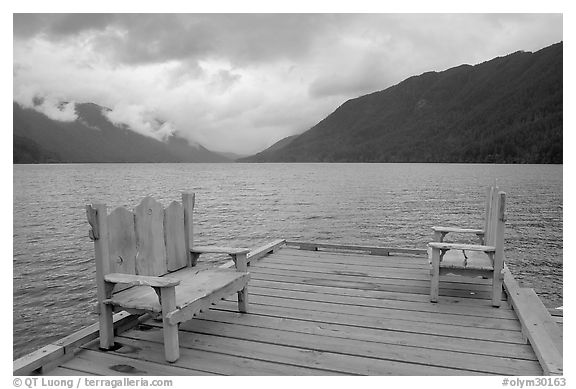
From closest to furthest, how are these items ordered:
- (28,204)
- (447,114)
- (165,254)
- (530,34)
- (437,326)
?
1. (437,326)
2. (165,254)
3. (530,34)
4. (28,204)
5. (447,114)

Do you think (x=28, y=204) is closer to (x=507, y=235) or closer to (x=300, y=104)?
(x=300, y=104)

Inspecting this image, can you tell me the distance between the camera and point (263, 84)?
12.8 m

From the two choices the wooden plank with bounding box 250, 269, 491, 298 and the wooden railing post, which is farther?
the wooden plank with bounding box 250, 269, 491, 298

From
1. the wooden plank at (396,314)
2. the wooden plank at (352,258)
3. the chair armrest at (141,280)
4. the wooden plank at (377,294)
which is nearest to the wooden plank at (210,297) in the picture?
the chair armrest at (141,280)

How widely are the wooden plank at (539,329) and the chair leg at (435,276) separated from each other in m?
0.75

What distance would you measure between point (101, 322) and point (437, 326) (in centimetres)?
298

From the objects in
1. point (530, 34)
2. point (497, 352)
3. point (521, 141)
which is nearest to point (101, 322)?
point (497, 352)

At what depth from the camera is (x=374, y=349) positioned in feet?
11.4

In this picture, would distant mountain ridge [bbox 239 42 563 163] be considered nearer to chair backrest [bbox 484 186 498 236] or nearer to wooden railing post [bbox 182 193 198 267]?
chair backrest [bbox 484 186 498 236]

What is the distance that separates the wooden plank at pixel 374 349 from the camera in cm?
320

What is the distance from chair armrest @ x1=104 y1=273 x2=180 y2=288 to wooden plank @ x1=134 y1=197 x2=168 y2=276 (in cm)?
46

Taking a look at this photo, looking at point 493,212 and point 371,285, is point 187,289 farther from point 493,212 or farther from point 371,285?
point 493,212

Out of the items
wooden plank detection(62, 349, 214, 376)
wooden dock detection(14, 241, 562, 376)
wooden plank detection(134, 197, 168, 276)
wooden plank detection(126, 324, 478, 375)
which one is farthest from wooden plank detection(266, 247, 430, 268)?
wooden plank detection(62, 349, 214, 376)

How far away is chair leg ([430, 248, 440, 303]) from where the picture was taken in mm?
4633
